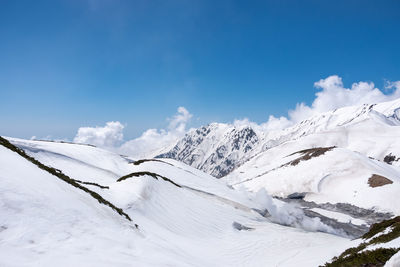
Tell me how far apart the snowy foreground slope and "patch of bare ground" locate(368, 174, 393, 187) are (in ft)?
135

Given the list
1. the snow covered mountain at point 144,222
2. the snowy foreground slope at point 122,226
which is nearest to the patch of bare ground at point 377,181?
the snow covered mountain at point 144,222

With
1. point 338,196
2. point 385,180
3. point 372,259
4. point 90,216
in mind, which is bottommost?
point 90,216

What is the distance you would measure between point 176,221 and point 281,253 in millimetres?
9990

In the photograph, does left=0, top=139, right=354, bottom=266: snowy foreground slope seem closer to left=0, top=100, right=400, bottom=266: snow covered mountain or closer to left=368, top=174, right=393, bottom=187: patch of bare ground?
left=0, top=100, right=400, bottom=266: snow covered mountain

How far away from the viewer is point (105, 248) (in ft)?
38.9

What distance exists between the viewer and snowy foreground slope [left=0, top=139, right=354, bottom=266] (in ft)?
34.3

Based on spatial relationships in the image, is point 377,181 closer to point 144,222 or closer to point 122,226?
point 144,222

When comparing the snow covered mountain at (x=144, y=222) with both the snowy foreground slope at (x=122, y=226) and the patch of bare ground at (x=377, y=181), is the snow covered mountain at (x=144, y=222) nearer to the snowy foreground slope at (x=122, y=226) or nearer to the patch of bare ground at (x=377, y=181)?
the snowy foreground slope at (x=122, y=226)

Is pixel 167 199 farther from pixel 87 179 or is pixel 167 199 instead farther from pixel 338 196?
pixel 338 196

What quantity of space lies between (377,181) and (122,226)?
8286 cm

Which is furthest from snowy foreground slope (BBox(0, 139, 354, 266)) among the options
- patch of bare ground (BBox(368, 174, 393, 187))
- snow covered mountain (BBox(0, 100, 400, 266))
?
patch of bare ground (BBox(368, 174, 393, 187))

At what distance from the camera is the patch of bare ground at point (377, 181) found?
7375 centimetres

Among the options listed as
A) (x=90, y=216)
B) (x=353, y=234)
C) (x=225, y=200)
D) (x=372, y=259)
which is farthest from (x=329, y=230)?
(x=90, y=216)

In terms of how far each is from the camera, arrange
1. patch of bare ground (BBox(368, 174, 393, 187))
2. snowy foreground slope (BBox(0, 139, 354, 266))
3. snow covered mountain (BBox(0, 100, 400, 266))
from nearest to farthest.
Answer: snowy foreground slope (BBox(0, 139, 354, 266)), snow covered mountain (BBox(0, 100, 400, 266)), patch of bare ground (BBox(368, 174, 393, 187))
